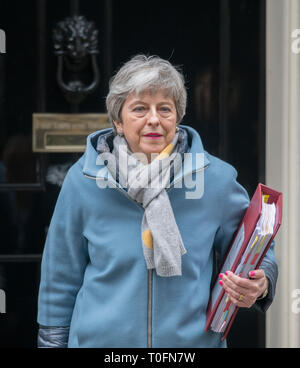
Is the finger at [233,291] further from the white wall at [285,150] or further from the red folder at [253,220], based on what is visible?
the white wall at [285,150]

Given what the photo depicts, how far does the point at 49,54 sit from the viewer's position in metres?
2.22

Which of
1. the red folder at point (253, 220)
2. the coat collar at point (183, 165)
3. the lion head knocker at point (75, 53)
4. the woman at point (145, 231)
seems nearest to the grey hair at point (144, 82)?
the woman at point (145, 231)

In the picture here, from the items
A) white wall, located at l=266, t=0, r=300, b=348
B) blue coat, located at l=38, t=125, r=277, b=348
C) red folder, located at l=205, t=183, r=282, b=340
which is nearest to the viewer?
red folder, located at l=205, t=183, r=282, b=340

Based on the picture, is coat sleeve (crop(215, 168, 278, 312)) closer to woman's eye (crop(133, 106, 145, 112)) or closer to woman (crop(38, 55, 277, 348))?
woman (crop(38, 55, 277, 348))

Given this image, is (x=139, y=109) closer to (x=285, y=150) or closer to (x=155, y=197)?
(x=155, y=197)

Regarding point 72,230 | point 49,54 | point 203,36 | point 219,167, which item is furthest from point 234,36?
point 72,230

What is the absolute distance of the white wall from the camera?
2.13 metres

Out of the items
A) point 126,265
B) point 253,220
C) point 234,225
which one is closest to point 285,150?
point 234,225

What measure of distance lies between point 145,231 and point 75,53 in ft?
3.23

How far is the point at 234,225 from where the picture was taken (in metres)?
1.55

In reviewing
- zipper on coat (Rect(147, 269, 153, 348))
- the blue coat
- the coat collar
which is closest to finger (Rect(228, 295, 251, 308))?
the blue coat

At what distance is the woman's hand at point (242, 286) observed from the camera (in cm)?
140

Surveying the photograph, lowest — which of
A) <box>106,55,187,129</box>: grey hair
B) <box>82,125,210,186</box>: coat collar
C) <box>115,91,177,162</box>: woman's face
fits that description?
<box>82,125,210,186</box>: coat collar

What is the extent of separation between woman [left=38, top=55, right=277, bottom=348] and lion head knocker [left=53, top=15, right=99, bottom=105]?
66 cm
